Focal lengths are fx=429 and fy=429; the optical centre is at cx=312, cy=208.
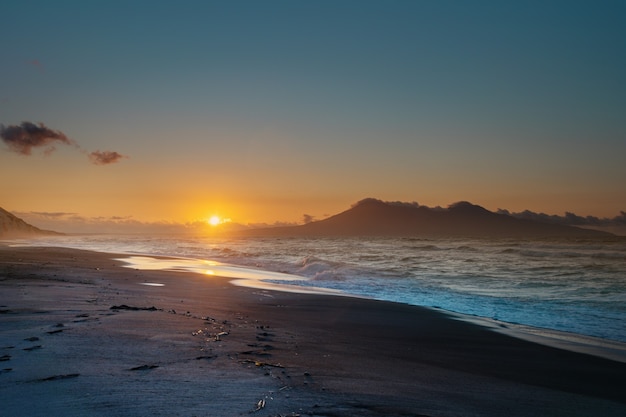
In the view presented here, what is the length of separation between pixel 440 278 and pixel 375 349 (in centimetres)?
1715

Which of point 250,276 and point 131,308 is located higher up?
point 131,308

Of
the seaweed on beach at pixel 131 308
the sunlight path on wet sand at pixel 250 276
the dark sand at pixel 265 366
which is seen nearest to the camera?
the dark sand at pixel 265 366

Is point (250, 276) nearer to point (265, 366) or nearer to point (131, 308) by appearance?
point (131, 308)

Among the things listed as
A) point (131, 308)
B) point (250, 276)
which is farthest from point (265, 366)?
point (250, 276)

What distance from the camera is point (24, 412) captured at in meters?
3.40

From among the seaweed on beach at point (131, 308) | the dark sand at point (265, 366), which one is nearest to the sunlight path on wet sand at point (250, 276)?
the seaweed on beach at point (131, 308)

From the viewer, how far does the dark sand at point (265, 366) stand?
153 inches

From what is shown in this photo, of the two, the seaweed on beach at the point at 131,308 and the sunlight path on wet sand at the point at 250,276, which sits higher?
the seaweed on beach at the point at 131,308

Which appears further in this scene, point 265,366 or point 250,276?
point 250,276

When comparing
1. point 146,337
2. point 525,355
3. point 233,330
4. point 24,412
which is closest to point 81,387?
point 24,412

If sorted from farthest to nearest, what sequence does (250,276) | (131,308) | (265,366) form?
(250,276) < (131,308) < (265,366)

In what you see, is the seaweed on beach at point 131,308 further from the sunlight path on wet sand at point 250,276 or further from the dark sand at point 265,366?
the sunlight path on wet sand at point 250,276

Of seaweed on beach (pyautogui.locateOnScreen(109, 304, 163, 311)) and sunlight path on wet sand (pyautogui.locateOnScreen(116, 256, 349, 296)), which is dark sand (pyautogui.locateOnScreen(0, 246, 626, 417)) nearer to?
seaweed on beach (pyautogui.locateOnScreen(109, 304, 163, 311))

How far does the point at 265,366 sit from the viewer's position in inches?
206
